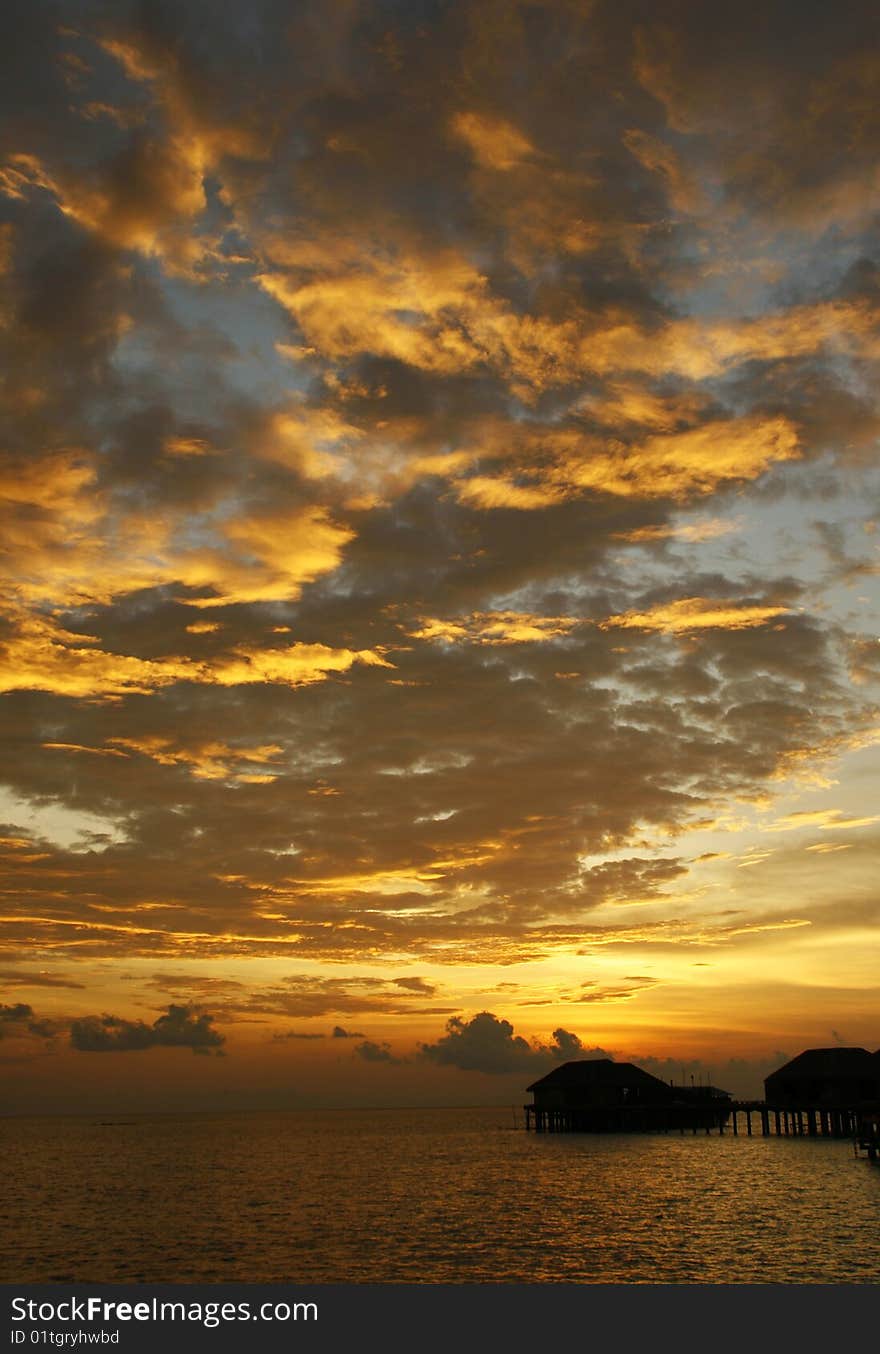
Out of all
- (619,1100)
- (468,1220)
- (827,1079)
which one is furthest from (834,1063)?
(468,1220)

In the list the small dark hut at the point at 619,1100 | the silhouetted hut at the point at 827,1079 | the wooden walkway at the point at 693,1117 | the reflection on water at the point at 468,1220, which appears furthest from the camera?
the small dark hut at the point at 619,1100

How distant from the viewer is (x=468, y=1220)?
2106 inches

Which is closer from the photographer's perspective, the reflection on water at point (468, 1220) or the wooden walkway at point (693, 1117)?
the reflection on water at point (468, 1220)

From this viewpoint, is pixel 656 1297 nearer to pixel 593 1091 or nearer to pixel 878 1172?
pixel 878 1172

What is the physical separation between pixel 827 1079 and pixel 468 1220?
207 ft

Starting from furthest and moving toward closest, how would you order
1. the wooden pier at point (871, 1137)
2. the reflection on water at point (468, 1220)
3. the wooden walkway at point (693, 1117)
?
1. the wooden walkway at point (693, 1117)
2. the wooden pier at point (871, 1137)
3. the reflection on water at point (468, 1220)

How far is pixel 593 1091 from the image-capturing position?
117 m

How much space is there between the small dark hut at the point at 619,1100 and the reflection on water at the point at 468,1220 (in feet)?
54.9

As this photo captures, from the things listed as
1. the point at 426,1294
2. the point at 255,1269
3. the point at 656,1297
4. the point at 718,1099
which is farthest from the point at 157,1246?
the point at 718,1099

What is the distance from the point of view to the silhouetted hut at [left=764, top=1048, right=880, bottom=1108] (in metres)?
101

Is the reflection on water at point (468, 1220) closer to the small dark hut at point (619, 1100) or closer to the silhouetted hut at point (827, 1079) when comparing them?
the silhouetted hut at point (827, 1079)

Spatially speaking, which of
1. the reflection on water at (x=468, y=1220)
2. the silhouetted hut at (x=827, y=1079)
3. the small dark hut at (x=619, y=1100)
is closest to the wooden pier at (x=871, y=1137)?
the reflection on water at (x=468, y=1220)

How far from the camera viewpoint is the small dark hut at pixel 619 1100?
117 m

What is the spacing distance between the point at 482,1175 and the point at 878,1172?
27.3m
